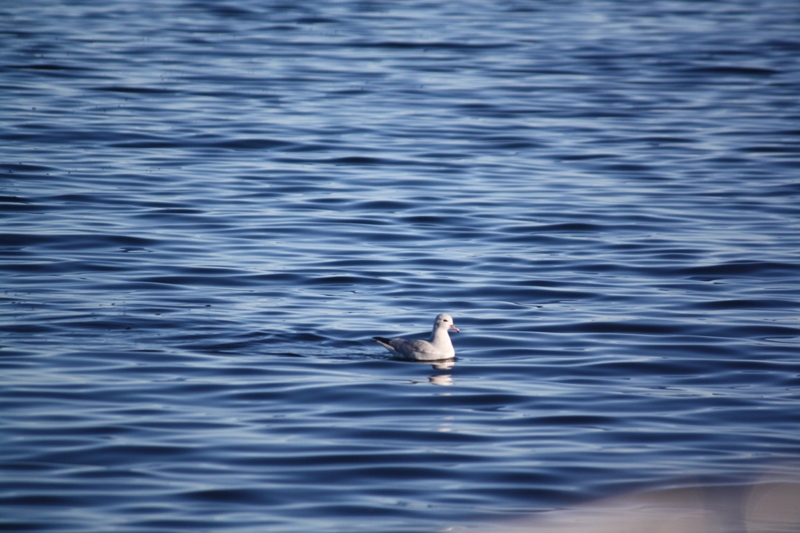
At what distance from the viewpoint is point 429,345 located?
1246 cm

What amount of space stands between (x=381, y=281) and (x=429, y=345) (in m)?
3.64

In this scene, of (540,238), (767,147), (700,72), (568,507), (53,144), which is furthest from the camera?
(700,72)

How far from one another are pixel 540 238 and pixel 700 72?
16.6 m

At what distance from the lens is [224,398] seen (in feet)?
36.8

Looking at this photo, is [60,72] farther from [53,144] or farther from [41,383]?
[41,383]

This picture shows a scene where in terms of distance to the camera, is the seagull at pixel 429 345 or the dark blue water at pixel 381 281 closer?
the dark blue water at pixel 381 281

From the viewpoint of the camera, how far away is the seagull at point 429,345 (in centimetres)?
1246

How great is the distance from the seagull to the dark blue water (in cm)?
19

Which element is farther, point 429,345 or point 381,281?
point 381,281

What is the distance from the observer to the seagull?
12.5 metres

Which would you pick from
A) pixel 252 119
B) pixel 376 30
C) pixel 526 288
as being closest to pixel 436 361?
pixel 526 288

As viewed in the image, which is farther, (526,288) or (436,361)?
(526,288)

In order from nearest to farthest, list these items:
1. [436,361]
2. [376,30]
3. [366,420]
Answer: [366,420]
[436,361]
[376,30]

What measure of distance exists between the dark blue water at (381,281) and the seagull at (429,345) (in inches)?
7.7
